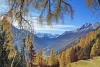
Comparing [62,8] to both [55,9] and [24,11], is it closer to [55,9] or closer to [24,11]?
[55,9]

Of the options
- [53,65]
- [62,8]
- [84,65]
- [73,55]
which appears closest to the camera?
[62,8]

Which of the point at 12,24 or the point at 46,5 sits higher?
the point at 46,5

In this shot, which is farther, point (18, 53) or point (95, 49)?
point (95, 49)

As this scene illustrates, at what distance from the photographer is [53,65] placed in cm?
13350

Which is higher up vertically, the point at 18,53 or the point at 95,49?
the point at 18,53

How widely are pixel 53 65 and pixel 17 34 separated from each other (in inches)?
5033

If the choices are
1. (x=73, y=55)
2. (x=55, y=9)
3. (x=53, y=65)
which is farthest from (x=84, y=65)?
(x=55, y=9)

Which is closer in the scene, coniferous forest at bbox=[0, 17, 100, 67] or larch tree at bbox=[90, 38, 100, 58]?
coniferous forest at bbox=[0, 17, 100, 67]

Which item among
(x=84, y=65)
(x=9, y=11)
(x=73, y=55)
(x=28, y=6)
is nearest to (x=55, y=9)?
(x=28, y=6)

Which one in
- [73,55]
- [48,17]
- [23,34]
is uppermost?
[48,17]

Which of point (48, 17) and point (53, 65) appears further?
point (53, 65)

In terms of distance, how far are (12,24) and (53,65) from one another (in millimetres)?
127935

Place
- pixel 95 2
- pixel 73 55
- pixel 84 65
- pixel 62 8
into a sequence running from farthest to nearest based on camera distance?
pixel 73 55 < pixel 84 65 < pixel 62 8 < pixel 95 2

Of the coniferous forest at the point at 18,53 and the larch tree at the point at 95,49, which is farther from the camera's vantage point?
the larch tree at the point at 95,49
